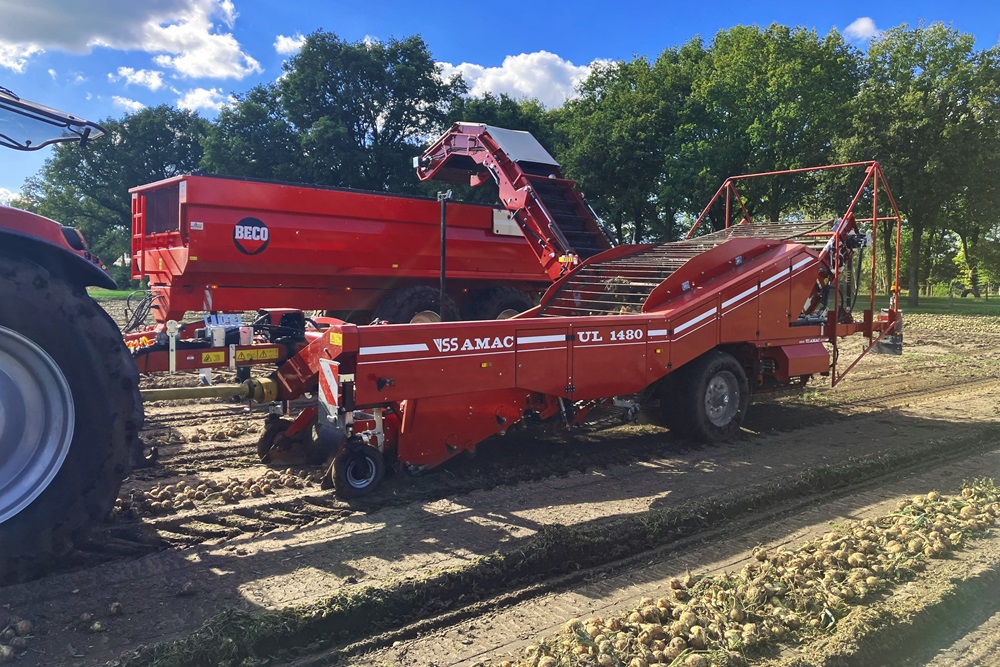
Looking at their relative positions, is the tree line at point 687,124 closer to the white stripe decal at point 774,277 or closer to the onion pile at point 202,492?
the white stripe decal at point 774,277

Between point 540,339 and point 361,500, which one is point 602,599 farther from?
point 540,339

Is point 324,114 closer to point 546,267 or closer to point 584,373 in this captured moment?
point 546,267

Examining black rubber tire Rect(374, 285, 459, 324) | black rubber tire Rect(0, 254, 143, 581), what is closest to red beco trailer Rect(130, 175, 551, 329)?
black rubber tire Rect(374, 285, 459, 324)

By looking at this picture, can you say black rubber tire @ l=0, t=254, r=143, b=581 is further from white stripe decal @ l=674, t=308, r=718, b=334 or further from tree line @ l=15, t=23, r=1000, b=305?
tree line @ l=15, t=23, r=1000, b=305

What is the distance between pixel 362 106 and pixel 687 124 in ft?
45.3

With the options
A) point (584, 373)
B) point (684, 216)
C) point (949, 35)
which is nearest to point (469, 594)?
point (584, 373)

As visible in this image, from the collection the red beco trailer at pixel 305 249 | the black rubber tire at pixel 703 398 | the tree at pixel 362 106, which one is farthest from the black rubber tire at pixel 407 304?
the tree at pixel 362 106

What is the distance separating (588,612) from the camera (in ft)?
10.7

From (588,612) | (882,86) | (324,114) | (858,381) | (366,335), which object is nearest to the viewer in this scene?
(588,612)

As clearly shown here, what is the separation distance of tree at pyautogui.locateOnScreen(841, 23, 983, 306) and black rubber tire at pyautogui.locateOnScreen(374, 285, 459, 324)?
63.3 ft

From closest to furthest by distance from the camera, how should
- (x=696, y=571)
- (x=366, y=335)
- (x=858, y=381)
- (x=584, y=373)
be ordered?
(x=696, y=571)
(x=366, y=335)
(x=584, y=373)
(x=858, y=381)

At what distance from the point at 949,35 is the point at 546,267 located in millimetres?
25304

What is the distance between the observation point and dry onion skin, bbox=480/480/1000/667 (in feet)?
9.14

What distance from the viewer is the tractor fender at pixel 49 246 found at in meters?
3.09
